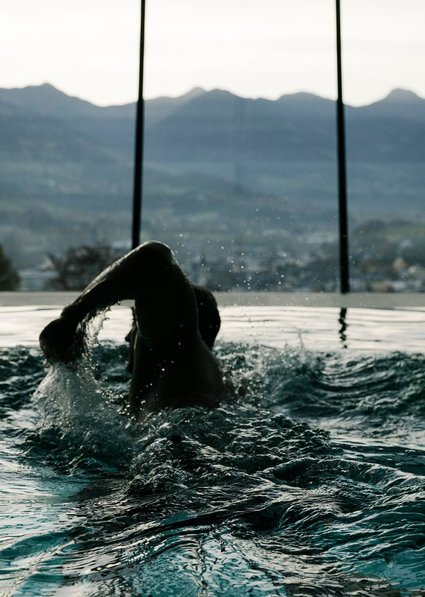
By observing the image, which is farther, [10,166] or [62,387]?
[10,166]

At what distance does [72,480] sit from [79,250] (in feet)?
27.6

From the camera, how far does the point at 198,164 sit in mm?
13500

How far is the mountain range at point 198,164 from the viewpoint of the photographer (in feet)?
37.8

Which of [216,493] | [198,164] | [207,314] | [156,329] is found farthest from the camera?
[198,164]

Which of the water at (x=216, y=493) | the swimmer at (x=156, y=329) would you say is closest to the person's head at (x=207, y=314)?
the swimmer at (x=156, y=329)

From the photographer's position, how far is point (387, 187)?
14.0 metres

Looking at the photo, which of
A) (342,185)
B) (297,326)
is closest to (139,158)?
(342,185)

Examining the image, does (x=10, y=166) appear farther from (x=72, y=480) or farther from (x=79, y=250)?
(x=72, y=480)

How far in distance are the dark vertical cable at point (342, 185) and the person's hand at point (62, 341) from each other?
4647mm

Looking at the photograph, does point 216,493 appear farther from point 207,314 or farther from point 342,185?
point 342,185

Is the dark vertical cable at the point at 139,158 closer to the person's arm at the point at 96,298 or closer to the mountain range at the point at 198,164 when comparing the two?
the mountain range at the point at 198,164

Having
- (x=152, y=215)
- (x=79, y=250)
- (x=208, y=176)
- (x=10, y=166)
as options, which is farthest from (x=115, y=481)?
(x=10, y=166)

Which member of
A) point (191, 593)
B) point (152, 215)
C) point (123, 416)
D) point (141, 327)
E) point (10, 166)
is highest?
point (10, 166)

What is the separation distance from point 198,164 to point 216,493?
473 inches
